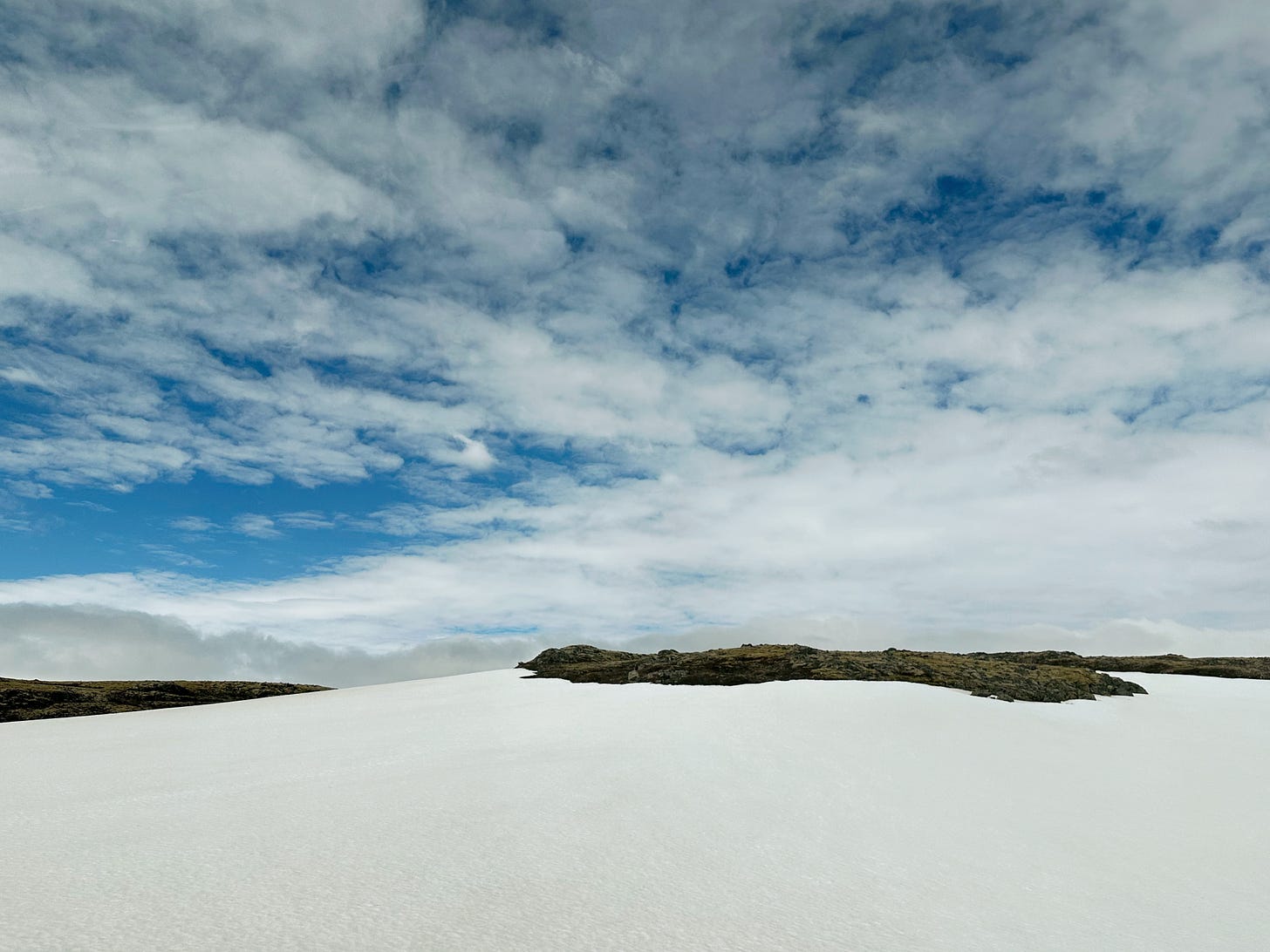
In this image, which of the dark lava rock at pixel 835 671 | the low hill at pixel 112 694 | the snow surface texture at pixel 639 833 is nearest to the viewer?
the snow surface texture at pixel 639 833

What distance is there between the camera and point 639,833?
6.65m

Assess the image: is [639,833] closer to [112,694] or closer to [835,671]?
[835,671]

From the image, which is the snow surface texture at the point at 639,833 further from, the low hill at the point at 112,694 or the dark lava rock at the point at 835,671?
the low hill at the point at 112,694

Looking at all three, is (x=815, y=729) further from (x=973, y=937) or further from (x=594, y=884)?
(x=594, y=884)

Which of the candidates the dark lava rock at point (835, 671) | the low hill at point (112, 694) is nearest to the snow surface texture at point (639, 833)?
the dark lava rock at point (835, 671)

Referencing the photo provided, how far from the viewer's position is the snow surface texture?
4.76m

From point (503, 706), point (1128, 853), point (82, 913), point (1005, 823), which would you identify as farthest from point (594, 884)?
point (503, 706)

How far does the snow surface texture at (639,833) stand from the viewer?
4.76m

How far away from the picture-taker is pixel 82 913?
457cm

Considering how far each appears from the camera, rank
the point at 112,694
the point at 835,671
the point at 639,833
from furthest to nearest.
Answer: the point at 112,694, the point at 835,671, the point at 639,833

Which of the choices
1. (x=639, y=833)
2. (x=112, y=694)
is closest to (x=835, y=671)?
(x=639, y=833)

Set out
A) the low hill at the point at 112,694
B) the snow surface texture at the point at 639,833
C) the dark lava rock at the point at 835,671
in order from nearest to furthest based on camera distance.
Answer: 1. the snow surface texture at the point at 639,833
2. the dark lava rock at the point at 835,671
3. the low hill at the point at 112,694

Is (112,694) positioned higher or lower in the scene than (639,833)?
higher

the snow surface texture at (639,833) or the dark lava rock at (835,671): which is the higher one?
the dark lava rock at (835,671)
